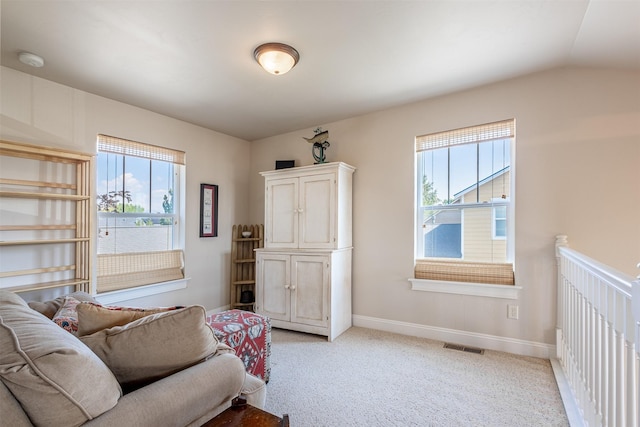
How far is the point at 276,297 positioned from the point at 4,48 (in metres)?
3.14

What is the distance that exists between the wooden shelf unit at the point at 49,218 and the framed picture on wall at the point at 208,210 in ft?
4.25

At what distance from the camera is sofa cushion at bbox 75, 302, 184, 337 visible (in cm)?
117

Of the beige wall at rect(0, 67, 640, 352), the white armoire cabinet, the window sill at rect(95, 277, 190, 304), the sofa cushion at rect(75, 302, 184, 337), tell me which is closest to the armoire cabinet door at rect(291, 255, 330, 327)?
the white armoire cabinet

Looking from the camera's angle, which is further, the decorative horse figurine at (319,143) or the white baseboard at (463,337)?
the decorative horse figurine at (319,143)

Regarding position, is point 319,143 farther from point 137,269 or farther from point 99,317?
point 99,317

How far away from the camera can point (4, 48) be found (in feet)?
7.06

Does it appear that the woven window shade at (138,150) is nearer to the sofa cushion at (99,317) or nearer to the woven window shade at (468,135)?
the sofa cushion at (99,317)

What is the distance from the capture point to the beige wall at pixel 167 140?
2496mm

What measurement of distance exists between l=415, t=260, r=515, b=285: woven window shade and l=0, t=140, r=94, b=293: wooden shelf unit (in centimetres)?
325

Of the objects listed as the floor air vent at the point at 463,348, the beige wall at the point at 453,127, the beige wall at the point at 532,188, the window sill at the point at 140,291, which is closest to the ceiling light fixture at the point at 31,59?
the beige wall at the point at 453,127

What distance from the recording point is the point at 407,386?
2268 millimetres

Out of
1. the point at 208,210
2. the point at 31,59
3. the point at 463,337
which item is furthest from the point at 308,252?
the point at 31,59

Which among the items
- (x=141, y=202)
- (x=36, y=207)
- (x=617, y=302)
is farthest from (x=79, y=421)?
(x=141, y=202)

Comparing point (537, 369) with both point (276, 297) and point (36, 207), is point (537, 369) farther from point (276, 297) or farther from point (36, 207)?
point (36, 207)
